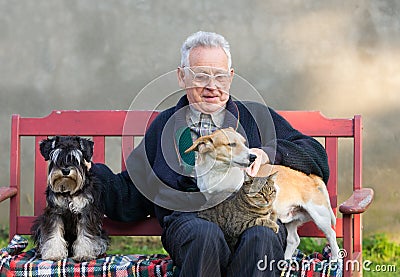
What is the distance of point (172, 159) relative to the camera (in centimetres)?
396

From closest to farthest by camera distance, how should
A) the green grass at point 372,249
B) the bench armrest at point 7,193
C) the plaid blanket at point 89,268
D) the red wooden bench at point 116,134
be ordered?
the plaid blanket at point 89,268 < the bench armrest at point 7,193 < the red wooden bench at point 116,134 < the green grass at point 372,249

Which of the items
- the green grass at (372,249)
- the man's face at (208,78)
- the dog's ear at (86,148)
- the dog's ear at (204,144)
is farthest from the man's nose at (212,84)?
the green grass at (372,249)

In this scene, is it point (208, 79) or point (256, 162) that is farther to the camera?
point (208, 79)

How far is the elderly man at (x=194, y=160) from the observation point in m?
3.48

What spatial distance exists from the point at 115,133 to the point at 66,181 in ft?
2.12

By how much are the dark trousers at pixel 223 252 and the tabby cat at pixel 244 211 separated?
52mm

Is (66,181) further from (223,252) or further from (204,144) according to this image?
(223,252)

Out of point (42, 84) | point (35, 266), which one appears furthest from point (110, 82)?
point (35, 266)

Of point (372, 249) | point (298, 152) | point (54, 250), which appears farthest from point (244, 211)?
point (372, 249)

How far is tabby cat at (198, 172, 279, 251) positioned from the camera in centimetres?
357

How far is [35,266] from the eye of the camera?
3.87 m

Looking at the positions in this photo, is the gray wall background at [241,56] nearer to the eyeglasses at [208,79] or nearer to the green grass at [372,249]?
the green grass at [372,249]

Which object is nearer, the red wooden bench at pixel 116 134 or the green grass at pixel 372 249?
the red wooden bench at pixel 116 134

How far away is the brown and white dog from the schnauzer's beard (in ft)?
2.07
